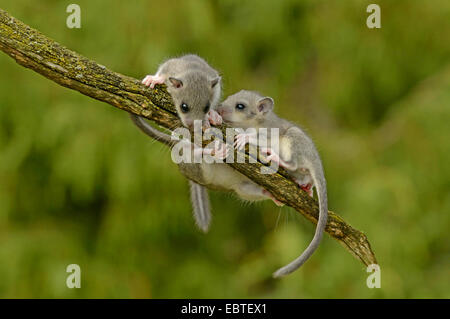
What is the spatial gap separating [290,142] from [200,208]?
0.74m

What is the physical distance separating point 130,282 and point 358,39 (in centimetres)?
338

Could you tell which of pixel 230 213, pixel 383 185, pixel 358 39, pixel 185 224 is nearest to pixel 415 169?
pixel 383 185

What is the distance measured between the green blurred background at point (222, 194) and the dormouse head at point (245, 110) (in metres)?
1.89

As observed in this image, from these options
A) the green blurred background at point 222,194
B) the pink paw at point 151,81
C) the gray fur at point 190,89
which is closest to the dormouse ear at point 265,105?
the gray fur at point 190,89

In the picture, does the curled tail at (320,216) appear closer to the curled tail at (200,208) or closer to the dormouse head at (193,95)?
the dormouse head at (193,95)

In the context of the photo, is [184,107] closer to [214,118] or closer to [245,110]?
[214,118]

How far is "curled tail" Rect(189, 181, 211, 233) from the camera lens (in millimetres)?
3678

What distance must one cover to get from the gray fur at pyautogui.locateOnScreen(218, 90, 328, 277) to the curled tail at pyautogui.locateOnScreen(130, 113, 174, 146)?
0.32 meters

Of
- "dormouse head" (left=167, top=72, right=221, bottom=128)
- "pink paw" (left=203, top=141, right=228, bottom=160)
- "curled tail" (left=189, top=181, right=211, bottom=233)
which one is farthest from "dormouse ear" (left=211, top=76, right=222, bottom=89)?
"curled tail" (left=189, top=181, right=211, bottom=233)

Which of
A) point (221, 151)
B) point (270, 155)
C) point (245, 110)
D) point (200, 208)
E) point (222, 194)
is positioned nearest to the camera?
point (221, 151)

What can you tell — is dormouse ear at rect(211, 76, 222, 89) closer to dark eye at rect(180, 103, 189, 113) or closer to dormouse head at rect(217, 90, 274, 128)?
dormouse head at rect(217, 90, 274, 128)

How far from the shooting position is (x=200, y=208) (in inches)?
145

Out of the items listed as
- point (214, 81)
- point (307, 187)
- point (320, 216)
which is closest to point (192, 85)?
point (214, 81)

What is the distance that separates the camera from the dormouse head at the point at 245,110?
342cm
